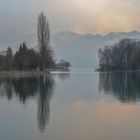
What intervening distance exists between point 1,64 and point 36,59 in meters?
6.86

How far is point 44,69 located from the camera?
60.2 meters

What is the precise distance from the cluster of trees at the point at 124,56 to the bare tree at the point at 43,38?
37.3m

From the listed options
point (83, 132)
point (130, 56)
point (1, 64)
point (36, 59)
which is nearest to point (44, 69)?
point (36, 59)

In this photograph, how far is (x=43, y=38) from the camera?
56625 millimetres

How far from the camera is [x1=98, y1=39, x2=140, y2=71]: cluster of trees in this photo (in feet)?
295

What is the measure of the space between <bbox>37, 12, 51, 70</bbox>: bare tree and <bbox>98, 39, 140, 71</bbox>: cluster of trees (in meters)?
37.3

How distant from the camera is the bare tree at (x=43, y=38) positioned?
56625 mm

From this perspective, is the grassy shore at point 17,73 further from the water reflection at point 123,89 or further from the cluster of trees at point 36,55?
the water reflection at point 123,89

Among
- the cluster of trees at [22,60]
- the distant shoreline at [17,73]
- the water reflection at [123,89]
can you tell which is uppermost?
the cluster of trees at [22,60]

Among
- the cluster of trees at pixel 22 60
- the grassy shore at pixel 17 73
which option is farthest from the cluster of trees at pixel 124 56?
the grassy shore at pixel 17 73

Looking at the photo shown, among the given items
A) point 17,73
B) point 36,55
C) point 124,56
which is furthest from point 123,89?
point 124,56

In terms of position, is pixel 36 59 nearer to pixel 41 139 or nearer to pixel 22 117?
pixel 22 117

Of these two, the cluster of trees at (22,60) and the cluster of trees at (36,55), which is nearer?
the cluster of trees at (22,60)

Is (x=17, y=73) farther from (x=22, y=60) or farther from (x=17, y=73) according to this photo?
(x=22, y=60)
